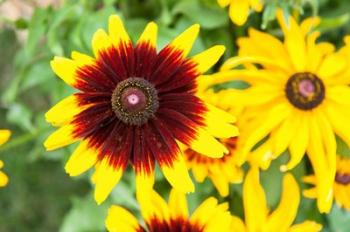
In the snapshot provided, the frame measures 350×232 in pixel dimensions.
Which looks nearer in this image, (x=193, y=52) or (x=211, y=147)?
(x=211, y=147)

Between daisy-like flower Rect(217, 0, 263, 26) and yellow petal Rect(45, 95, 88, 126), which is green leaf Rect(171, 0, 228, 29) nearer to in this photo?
daisy-like flower Rect(217, 0, 263, 26)

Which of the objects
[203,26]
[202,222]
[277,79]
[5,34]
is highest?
[5,34]

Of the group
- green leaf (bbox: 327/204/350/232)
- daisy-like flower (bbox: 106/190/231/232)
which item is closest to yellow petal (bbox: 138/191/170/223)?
daisy-like flower (bbox: 106/190/231/232)

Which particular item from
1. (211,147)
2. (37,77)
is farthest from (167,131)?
(37,77)

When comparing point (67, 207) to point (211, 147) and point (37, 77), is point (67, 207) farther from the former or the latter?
point (211, 147)

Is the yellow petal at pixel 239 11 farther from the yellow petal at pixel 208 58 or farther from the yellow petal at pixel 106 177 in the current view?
the yellow petal at pixel 106 177

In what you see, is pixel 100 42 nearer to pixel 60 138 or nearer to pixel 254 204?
pixel 60 138

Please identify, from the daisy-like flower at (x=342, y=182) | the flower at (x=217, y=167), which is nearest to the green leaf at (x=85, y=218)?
the flower at (x=217, y=167)
